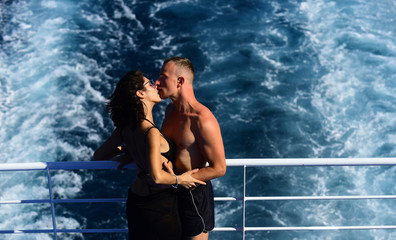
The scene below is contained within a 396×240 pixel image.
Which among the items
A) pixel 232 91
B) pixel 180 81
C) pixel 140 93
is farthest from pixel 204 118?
pixel 232 91

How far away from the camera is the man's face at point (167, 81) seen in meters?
2.49

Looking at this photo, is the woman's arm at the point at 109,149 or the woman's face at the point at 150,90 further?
the woman's arm at the point at 109,149

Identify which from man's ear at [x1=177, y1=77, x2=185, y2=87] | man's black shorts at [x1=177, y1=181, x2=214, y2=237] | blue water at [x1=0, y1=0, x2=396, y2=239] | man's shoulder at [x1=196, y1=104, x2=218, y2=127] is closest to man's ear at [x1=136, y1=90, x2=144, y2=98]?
man's ear at [x1=177, y1=77, x2=185, y2=87]

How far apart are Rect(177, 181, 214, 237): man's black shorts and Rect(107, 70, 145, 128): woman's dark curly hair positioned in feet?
1.84

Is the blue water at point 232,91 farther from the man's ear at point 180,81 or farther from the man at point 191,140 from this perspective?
the man's ear at point 180,81

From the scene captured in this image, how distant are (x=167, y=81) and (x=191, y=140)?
1.24 feet

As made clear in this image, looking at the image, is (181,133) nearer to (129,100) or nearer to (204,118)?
(204,118)

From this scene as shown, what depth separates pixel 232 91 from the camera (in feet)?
30.5

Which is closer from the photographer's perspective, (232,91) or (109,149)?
(109,149)

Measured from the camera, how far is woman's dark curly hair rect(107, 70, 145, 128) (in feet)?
7.75

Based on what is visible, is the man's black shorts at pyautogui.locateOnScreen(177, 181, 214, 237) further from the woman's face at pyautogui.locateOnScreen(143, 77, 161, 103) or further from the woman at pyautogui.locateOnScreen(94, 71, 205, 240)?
the woman's face at pyautogui.locateOnScreen(143, 77, 161, 103)

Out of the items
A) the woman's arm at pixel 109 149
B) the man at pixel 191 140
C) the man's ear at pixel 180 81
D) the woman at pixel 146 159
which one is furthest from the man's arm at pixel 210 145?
the woman's arm at pixel 109 149

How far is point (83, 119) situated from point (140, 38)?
2862mm

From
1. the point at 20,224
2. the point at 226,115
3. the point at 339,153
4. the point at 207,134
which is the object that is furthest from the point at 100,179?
the point at 207,134
